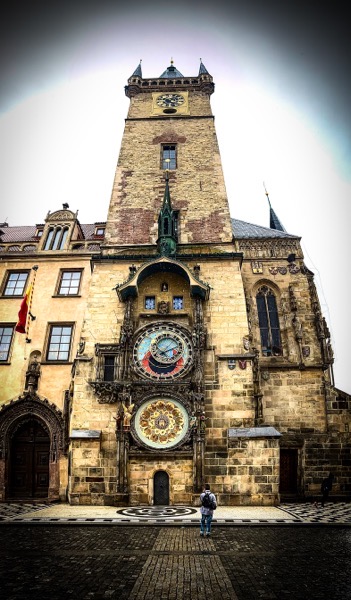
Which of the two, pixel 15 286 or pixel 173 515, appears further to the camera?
A: pixel 15 286

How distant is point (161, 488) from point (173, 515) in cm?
227

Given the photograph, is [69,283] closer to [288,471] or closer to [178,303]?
[178,303]

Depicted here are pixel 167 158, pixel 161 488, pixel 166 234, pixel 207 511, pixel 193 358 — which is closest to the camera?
pixel 207 511

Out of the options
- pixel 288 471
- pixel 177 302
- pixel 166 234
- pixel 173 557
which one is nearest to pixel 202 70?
pixel 166 234

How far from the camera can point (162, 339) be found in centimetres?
1420

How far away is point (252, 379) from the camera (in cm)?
1355

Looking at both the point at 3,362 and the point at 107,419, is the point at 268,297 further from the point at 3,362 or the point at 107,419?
the point at 3,362

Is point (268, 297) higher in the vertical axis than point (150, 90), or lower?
lower

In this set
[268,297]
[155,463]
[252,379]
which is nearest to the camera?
[155,463]

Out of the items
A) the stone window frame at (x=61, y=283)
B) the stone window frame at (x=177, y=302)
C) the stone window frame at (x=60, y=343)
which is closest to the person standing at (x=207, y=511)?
the stone window frame at (x=177, y=302)

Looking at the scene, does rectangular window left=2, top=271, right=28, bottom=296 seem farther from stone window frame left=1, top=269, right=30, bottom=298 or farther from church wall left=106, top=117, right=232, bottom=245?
church wall left=106, top=117, right=232, bottom=245

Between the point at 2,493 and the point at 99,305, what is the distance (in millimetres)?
8194

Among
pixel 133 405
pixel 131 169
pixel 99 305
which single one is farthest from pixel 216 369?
pixel 131 169

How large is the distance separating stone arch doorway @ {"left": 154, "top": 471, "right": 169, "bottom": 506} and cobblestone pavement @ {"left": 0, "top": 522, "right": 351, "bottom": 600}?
3.98 metres
